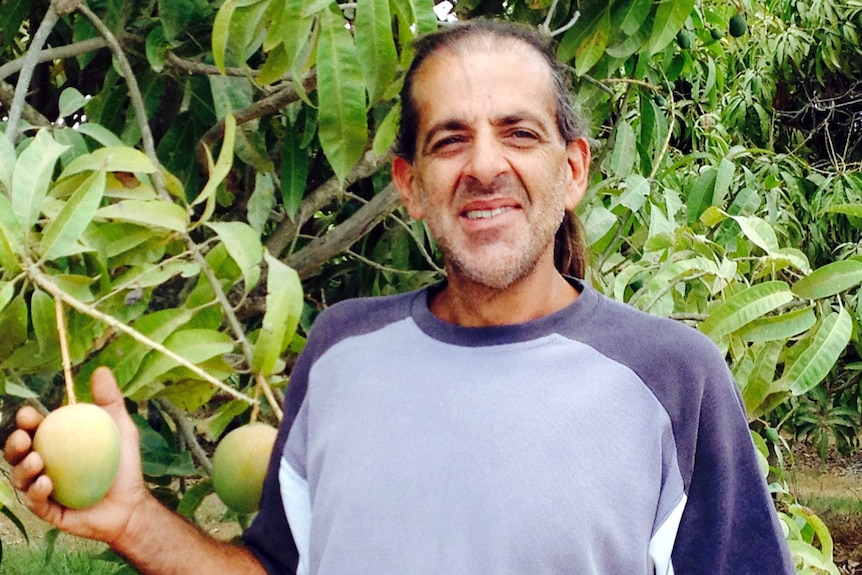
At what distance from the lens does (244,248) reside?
1140mm

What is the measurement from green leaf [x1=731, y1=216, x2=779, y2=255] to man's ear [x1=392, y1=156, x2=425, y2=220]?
1.92 ft

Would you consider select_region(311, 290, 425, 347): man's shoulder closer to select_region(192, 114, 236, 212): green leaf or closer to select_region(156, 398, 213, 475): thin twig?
select_region(192, 114, 236, 212): green leaf

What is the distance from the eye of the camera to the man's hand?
0.99 meters

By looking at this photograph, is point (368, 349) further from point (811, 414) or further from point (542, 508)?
point (811, 414)

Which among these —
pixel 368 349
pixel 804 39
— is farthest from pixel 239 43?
pixel 804 39

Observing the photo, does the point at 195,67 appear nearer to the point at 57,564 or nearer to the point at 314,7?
the point at 314,7

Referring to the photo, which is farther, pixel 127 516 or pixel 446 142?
pixel 446 142

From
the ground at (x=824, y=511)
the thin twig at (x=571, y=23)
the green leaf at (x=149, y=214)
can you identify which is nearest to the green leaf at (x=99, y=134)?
the green leaf at (x=149, y=214)

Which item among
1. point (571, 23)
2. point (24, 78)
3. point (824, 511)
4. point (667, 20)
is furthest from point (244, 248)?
point (824, 511)

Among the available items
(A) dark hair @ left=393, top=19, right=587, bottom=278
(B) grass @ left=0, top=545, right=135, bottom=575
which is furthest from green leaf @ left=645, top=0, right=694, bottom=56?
(B) grass @ left=0, top=545, right=135, bottom=575

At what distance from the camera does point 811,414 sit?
448 centimetres

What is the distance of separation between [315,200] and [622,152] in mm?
738

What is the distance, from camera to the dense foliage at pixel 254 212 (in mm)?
1123

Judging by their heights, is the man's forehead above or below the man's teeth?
above
